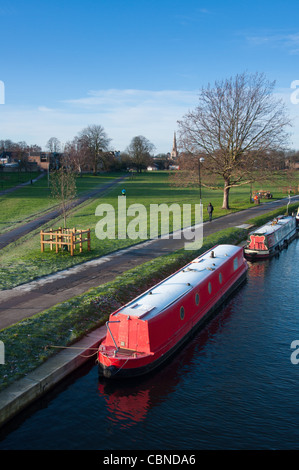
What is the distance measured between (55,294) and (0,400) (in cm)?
807

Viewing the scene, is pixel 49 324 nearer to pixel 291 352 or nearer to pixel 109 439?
pixel 109 439

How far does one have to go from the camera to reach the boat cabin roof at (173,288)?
14.9 m

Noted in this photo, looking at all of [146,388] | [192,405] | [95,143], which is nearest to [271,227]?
[146,388]

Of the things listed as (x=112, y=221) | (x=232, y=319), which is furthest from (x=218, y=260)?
(x=112, y=221)

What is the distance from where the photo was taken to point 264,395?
12953mm

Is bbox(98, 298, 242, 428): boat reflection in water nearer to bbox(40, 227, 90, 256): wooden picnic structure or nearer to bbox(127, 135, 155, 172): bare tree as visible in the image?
bbox(40, 227, 90, 256): wooden picnic structure

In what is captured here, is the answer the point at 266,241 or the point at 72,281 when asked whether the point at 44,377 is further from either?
the point at 266,241

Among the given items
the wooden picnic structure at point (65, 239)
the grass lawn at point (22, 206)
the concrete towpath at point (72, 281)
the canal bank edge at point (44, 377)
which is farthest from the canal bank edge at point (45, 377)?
the grass lawn at point (22, 206)

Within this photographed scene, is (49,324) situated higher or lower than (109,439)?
higher

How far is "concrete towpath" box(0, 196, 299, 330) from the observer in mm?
17344

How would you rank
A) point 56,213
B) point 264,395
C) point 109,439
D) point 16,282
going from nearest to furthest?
point 109,439 < point 264,395 < point 16,282 < point 56,213

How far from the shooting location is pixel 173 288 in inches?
674

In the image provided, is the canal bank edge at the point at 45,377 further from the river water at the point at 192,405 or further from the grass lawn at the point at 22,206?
the grass lawn at the point at 22,206
